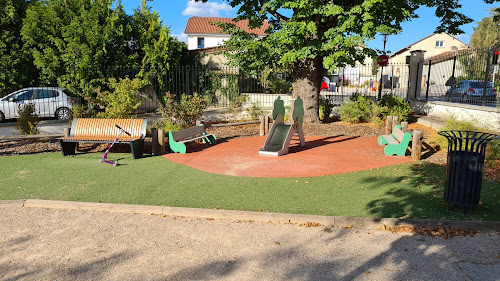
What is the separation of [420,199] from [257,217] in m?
2.59

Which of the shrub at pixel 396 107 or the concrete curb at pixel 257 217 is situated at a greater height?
the shrub at pixel 396 107

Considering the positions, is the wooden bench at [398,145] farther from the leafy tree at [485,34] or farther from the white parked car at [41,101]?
the leafy tree at [485,34]

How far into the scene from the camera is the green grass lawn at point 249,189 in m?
5.55

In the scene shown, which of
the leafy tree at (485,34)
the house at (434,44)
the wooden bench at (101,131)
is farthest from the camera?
the house at (434,44)

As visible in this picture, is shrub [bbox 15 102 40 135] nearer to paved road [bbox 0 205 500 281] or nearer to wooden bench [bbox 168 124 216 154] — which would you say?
wooden bench [bbox 168 124 216 154]

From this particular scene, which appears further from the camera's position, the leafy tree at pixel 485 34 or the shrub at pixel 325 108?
the leafy tree at pixel 485 34

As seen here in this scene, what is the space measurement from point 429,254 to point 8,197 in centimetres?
616

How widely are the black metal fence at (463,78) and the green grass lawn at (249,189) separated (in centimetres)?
779

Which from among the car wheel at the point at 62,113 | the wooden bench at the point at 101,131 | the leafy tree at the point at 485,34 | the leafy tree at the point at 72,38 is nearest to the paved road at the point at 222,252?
the wooden bench at the point at 101,131

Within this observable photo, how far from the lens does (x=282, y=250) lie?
4258 mm

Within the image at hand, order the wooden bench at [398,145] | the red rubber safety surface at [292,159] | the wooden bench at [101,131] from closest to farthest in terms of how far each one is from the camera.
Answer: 1. the red rubber safety surface at [292,159]
2. the wooden bench at [398,145]
3. the wooden bench at [101,131]

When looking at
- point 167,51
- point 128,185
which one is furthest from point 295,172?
point 167,51

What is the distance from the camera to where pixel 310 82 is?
14.4 m

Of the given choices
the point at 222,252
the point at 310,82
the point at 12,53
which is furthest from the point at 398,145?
the point at 12,53
